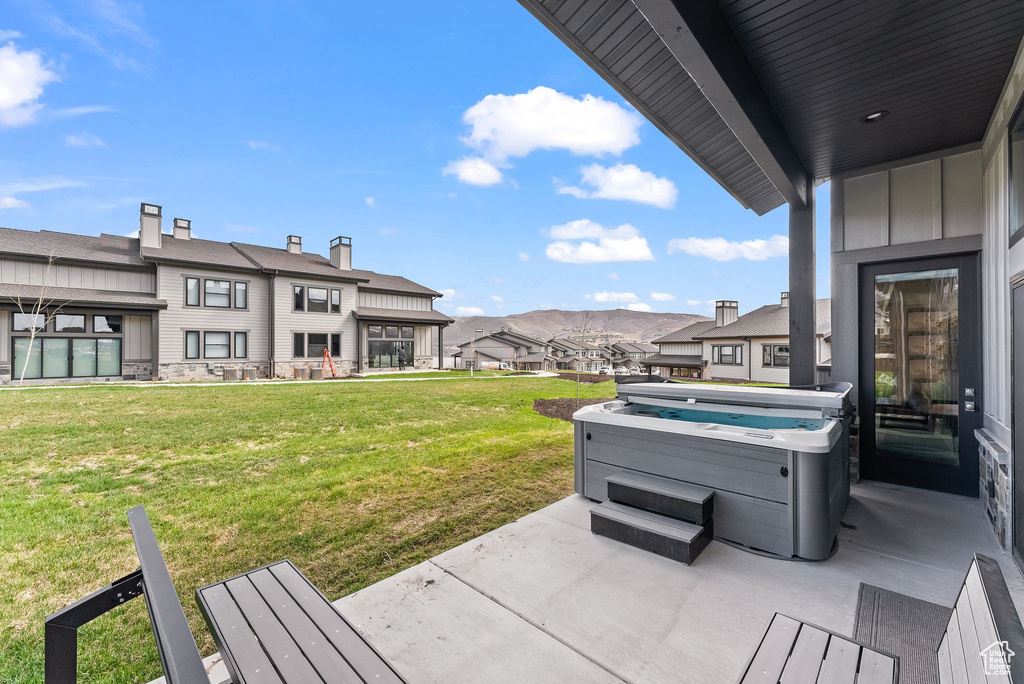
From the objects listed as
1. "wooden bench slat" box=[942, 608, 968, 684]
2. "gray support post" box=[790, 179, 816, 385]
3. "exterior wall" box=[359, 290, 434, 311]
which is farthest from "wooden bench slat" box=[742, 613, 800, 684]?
"exterior wall" box=[359, 290, 434, 311]

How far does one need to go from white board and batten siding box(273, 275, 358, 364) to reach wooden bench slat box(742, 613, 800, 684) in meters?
16.8

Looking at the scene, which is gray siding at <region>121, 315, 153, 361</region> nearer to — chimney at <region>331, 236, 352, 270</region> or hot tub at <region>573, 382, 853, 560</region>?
chimney at <region>331, 236, 352, 270</region>

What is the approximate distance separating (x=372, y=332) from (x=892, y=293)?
1721cm

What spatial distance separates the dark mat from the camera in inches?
65.9

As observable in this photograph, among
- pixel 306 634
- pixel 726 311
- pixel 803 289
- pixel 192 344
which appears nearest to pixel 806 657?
pixel 306 634

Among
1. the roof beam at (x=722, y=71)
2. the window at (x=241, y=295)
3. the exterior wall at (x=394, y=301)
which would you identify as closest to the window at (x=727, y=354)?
the exterior wall at (x=394, y=301)

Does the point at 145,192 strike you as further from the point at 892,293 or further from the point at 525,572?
the point at 892,293

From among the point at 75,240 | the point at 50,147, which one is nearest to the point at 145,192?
the point at 50,147

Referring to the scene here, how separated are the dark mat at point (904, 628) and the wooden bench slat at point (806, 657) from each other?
2.04 feet

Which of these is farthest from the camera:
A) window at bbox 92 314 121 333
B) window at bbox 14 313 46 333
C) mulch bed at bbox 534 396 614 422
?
window at bbox 92 314 121 333

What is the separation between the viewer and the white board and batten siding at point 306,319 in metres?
15.5

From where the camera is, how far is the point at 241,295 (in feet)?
49.8

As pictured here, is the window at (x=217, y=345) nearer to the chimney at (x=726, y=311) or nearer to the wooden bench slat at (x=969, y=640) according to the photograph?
the wooden bench slat at (x=969, y=640)

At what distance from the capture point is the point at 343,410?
786 centimetres
